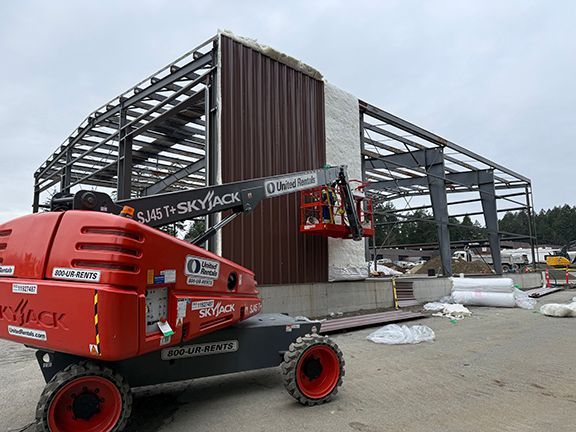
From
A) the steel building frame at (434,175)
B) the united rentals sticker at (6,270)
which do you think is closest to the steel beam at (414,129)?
the steel building frame at (434,175)

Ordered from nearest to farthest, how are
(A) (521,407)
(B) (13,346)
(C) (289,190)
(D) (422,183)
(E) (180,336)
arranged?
1. (E) (180,336)
2. (A) (521,407)
3. (C) (289,190)
4. (B) (13,346)
5. (D) (422,183)

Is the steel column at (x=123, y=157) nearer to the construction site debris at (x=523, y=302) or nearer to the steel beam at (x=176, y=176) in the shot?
the steel beam at (x=176, y=176)

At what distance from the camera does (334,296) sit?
12.1 m

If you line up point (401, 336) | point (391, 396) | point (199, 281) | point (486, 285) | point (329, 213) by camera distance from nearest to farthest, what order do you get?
point (199, 281)
point (391, 396)
point (401, 336)
point (329, 213)
point (486, 285)

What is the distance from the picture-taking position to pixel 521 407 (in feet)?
14.9

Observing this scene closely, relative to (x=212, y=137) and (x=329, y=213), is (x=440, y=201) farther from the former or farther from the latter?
(x=212, y=137)

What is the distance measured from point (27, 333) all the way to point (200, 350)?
166cm

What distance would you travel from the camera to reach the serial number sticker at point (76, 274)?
327cm

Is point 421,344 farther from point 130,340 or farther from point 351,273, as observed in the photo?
point 130,340

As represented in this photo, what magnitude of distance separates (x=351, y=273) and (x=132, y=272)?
1012cm

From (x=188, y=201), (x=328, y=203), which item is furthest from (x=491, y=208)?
(x=188, y=201)

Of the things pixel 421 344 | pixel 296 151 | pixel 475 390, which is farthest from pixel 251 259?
pixel 475 390

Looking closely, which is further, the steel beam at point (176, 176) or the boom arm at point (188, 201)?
the steel beam at point (176, 176)

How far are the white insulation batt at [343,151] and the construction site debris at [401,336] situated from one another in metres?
3.86
